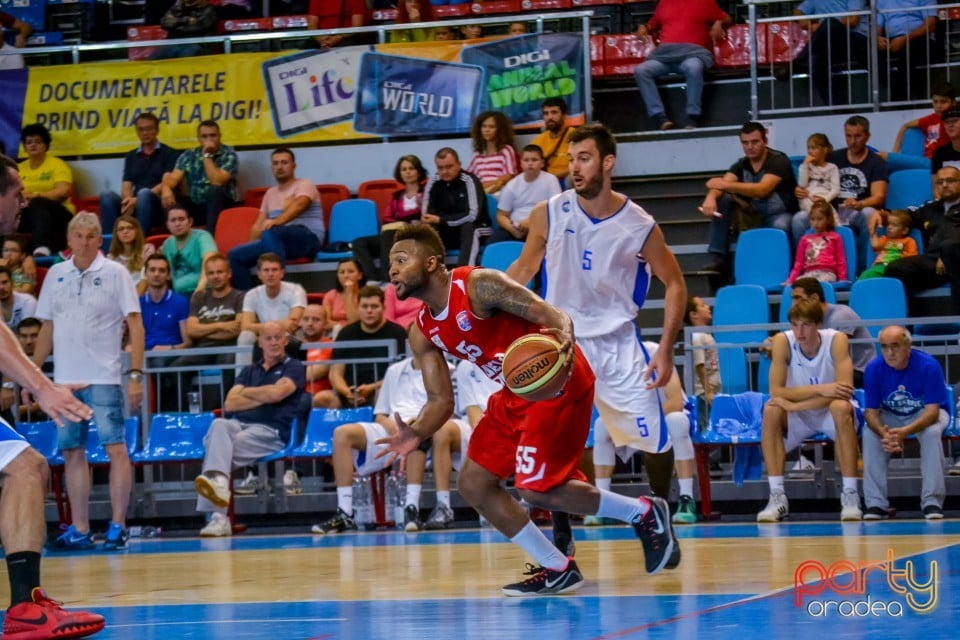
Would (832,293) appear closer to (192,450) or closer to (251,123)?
(192,450)

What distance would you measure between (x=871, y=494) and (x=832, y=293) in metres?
2.14

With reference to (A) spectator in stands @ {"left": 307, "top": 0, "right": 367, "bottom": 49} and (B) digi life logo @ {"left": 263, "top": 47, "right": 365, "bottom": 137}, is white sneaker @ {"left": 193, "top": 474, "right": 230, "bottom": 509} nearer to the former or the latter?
(B) digi life logo @ {"left": 263, "top": 47, "right": 365, "bottom": 137}

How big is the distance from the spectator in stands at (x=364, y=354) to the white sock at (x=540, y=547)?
5.85 metres

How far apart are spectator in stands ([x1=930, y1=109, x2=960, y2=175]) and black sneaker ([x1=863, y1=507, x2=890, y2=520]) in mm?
4021

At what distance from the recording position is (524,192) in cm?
1412

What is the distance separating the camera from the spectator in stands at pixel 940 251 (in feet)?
40.0

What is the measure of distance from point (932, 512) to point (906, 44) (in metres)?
6.40

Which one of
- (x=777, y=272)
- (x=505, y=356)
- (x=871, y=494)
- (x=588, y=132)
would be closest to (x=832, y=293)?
(x=777, y=272)

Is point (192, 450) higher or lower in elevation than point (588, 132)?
lower

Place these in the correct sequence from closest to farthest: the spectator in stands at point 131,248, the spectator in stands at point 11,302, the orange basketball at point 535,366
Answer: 1. the orange basketball at point 535,366
2. the spectator in stands at point 11,302
3. the spectator in stands at point 131,248

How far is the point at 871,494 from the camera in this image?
10.7 meters

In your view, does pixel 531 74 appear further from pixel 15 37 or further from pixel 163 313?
→ pixel 15 37

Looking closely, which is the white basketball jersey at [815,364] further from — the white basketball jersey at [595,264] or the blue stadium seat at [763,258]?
the white basketball jersey at [595,264]

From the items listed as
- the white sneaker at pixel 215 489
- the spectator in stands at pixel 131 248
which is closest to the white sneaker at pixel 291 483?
the white sneaker at pixel 215 489
